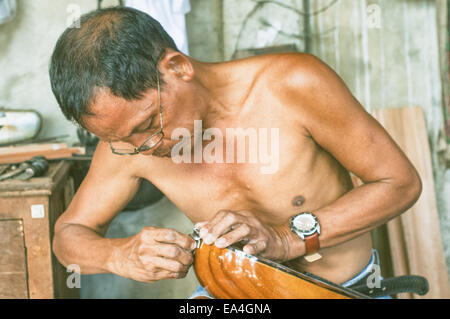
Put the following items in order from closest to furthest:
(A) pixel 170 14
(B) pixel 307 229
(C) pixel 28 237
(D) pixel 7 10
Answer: (B) pixel 307 229 → (C) pixel 28 237 → (A) pixel 170 14 → (D) pixel 7 10

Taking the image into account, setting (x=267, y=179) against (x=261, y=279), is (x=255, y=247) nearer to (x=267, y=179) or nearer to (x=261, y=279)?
(x=261, y=279)

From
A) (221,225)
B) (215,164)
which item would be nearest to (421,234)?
(215,164)

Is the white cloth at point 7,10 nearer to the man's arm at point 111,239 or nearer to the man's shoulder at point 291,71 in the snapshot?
the man's arm at point 111,239

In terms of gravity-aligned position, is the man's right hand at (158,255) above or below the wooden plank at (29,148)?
below

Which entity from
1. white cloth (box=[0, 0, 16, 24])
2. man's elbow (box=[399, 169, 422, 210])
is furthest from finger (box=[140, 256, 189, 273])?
white cloth (box=[0, 0, 16, 24])

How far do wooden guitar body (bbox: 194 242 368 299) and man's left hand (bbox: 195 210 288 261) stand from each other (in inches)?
1.3

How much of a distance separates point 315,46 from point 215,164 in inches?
71.8

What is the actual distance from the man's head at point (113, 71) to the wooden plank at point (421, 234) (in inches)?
79.9

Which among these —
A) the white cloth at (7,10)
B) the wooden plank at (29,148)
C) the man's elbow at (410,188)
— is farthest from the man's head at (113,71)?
the white cloth at (7,10)

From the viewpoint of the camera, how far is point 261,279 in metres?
1.18

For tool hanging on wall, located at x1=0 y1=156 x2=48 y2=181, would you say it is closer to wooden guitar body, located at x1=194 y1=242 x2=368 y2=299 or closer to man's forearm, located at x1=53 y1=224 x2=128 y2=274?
man's forearm, located at x1=53 y1=224 x2=128 y2=274

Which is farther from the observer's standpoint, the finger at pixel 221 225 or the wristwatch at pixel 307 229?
the wristwatch at pixel 307 229

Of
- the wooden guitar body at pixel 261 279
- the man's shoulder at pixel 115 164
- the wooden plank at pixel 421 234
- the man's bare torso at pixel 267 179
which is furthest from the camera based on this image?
the wooden plank at pixel 421 234

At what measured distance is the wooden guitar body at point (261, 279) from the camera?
1.18 metres
